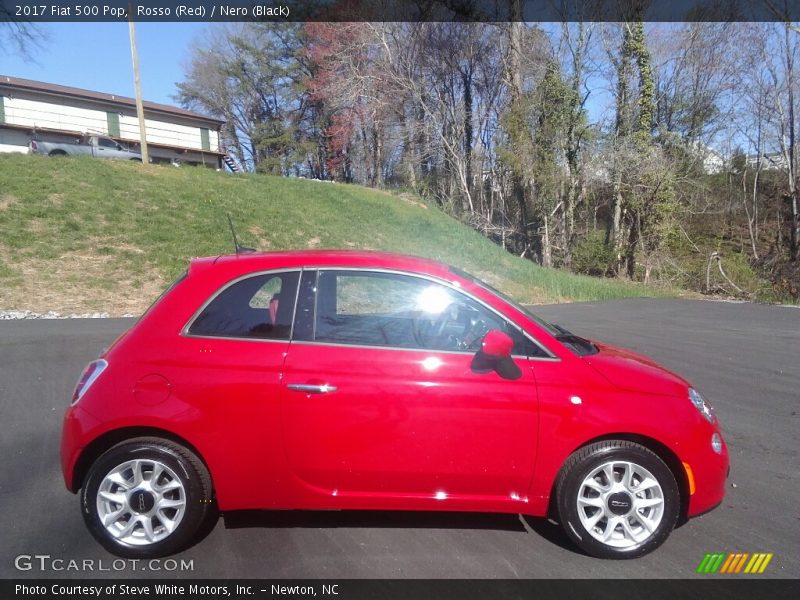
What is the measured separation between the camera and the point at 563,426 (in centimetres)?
311

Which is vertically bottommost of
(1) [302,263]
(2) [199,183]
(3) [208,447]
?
(3) [208,447]

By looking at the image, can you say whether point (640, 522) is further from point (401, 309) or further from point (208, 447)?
point (208, 447)

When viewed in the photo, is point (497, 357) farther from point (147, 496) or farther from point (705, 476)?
point (147, 496)

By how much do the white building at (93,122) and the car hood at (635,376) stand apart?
33.2m

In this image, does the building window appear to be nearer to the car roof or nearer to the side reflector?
the car roof

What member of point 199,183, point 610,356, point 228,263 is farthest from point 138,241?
point 610,356

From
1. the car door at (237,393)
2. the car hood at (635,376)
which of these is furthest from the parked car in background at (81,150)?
the car hood at (635,376)

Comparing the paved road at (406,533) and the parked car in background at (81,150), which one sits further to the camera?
the parked car in background at (81,150)

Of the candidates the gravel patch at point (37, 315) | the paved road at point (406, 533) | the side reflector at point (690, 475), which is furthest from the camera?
the gravel patch at point (37, 315)

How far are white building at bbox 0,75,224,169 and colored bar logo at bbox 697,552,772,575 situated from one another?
33937 mm

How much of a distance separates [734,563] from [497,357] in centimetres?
167

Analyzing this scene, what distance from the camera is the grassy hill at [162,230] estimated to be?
43.6 feet

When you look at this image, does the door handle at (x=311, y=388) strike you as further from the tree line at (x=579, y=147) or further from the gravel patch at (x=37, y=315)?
the tree line at (x=579, y=147)
